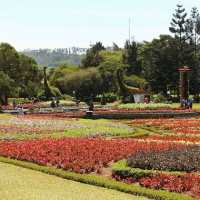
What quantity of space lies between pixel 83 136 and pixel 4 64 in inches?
2254

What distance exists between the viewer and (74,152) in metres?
17.6

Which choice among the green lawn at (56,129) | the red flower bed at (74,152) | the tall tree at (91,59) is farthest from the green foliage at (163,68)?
the red flower bed at (74,152)

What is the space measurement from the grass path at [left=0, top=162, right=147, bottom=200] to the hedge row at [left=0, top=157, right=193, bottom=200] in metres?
0.25

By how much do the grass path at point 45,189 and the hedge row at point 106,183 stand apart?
0.25 meters

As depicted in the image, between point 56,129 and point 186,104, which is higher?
point 186,104

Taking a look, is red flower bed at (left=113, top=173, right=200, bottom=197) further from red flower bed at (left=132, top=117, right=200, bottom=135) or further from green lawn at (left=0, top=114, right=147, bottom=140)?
red flower bed at (left=132, top=117, right=200, bottom=135)

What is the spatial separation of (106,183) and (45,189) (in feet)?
5.71

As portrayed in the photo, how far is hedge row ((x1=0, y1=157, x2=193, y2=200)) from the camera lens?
1184 centimetres

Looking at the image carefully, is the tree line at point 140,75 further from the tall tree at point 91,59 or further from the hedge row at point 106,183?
the hedge row at point 106,183

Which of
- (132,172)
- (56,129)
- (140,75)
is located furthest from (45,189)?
(140,75)

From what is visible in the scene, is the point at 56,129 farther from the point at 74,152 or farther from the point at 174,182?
the point at 174,182

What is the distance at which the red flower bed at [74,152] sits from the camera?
15867 millimetres

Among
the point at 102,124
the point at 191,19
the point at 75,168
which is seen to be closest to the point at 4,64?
the point at 191,19

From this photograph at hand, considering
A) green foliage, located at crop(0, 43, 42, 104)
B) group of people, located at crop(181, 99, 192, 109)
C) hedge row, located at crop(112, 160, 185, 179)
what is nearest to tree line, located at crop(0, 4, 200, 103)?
green foliage, located at crop(0, 43, 42, 104)
